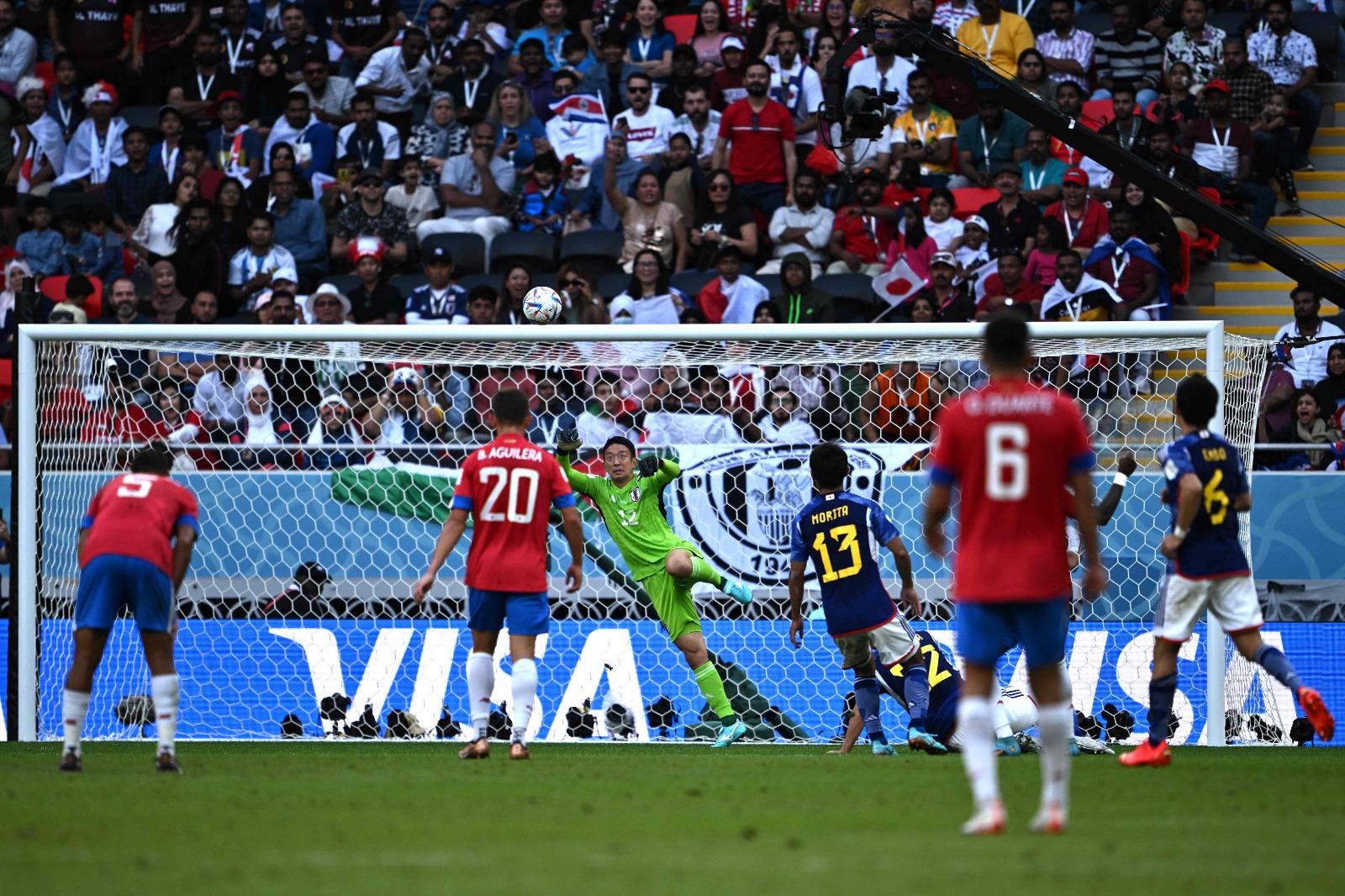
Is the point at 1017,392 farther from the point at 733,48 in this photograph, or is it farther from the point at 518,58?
the point at 518,58

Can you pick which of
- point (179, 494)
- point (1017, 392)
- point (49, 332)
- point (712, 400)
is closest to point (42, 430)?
point (49, 332)

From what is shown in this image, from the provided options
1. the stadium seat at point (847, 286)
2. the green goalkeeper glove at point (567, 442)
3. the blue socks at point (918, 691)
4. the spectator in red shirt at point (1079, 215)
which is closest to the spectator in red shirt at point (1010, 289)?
the spectator in red shirt at point (1079, 215)

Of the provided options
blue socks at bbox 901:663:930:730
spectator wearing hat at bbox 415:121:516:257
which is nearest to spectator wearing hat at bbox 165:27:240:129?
spectator wearing hat at bbox 415:121:516:257

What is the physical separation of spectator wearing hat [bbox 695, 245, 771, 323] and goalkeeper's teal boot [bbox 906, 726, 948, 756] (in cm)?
627

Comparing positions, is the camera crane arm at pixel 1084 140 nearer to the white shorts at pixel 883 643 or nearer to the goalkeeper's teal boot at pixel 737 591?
the goalkeeper's teal boot at pixel 737 591

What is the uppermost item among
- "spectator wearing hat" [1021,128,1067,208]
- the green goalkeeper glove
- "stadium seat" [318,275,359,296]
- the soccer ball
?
"spectator wearing hat" [1021,128,1067,208]

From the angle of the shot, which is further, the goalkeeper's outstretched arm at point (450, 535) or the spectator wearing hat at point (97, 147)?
the spectator wearing hat at point (97, 147)

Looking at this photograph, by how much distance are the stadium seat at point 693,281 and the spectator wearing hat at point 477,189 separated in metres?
2.35

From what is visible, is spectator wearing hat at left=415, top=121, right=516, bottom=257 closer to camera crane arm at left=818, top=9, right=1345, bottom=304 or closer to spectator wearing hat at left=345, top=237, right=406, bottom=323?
spectator wearing hat at left=345, top=237, right=406, bottom=323

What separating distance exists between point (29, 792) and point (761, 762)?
4115 mm

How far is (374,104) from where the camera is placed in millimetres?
19328

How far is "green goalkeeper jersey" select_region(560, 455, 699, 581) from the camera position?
1144 cm

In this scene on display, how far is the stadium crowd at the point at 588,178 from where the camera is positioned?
1455cm

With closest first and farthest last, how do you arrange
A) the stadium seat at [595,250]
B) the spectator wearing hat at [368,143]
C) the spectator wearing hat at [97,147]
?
the stadium seat at [595,250] → the spectator wearing hat at [368,143] → the spectator wearing hat at [97,147]
